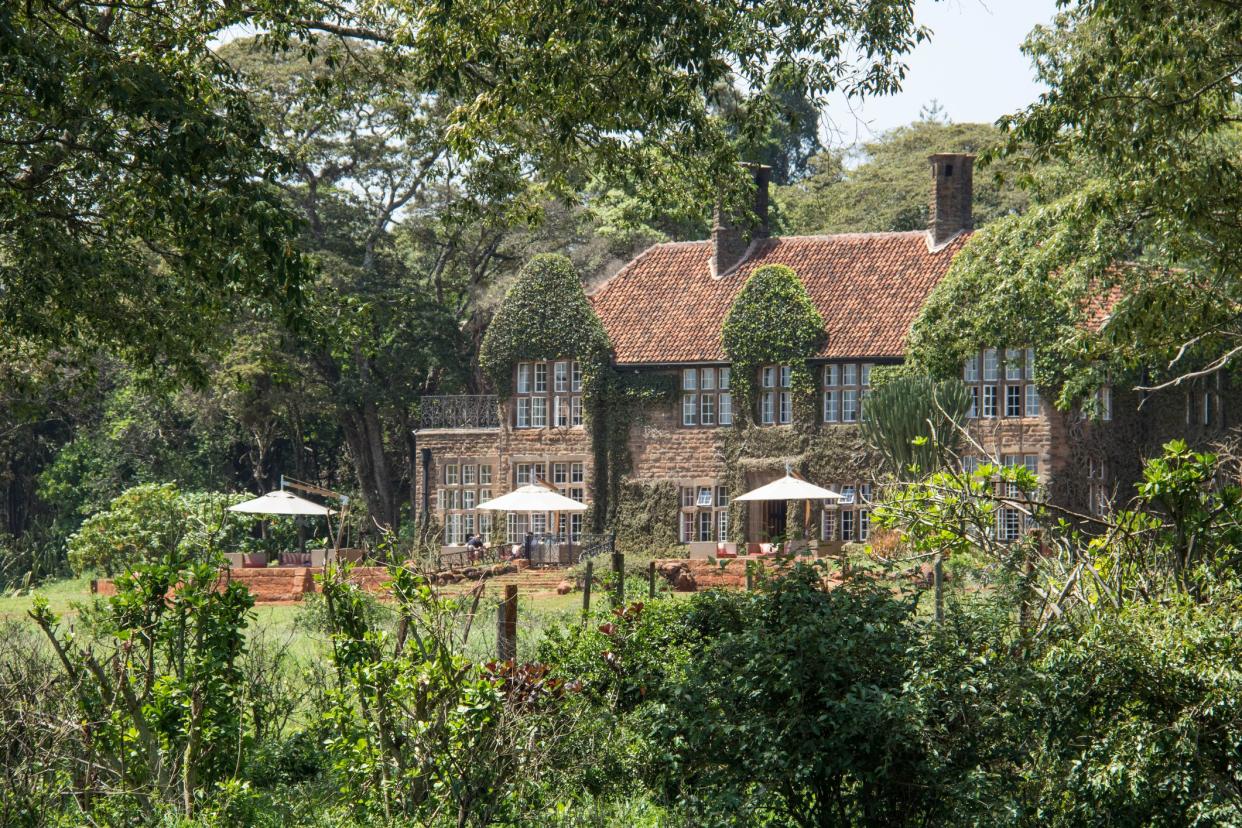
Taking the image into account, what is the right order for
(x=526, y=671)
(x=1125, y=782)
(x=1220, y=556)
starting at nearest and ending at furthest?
(x=1125, y=782) → (x=1220, y=556) → (x=526, y=671)

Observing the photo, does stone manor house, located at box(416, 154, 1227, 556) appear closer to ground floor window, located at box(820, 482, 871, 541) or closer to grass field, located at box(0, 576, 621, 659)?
ground floor window, located at box(820, 482, 871, 541)

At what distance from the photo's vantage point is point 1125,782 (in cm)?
774

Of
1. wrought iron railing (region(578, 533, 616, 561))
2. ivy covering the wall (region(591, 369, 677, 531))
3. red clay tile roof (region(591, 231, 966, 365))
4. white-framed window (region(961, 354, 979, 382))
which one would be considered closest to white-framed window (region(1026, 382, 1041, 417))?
white-framed window (region(961, 354, 979, 382))

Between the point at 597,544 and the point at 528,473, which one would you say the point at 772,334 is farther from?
the point at 528,473

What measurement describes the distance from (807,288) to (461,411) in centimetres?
934

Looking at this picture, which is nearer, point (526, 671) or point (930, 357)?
point (526, 671)

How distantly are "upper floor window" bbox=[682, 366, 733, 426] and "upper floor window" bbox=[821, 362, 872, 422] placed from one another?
2315 millimetres

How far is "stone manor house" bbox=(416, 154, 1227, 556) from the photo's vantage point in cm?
3294

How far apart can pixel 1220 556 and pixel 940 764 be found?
2527mm

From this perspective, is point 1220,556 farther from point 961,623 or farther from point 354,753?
point 354,753

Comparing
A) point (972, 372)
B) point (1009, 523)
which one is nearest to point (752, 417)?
point (972, 372)

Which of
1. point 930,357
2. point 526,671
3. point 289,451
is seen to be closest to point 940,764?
point 526,671

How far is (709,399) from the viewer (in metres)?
36.1

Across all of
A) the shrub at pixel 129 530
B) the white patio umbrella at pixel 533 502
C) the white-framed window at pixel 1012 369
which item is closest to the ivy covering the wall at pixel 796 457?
the white-framed window at pixel 1012 369
